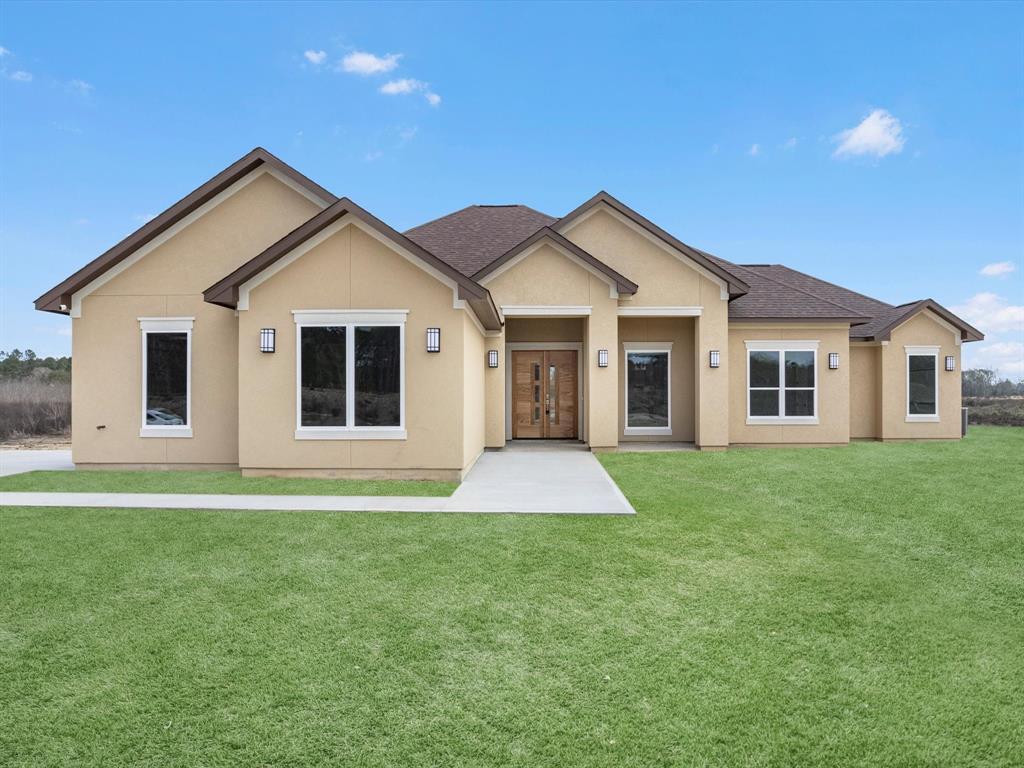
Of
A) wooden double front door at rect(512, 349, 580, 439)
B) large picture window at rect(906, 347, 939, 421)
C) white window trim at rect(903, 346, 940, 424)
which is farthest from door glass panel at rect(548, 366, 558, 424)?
large picture window at rect(906, 347, 939, 421)

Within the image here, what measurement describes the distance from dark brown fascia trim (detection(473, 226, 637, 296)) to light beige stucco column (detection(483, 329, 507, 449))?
166cm

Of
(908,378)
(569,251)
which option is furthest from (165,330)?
(908,378)

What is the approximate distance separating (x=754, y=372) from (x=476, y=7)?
546 inches

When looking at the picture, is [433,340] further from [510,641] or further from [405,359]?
[510,641]

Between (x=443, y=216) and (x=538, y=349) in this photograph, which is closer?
(x=538, y=349)

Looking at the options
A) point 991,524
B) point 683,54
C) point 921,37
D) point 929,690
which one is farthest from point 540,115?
point 929,690

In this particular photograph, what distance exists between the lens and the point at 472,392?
11.6 meters

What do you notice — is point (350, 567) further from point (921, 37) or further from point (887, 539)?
point (921, 37)

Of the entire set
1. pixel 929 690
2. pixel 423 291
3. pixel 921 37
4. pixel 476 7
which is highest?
pixel 476 7

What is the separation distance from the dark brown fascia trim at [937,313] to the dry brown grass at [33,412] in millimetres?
28168

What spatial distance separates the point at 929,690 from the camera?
3.20 metres

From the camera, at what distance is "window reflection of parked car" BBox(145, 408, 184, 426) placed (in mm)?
11508

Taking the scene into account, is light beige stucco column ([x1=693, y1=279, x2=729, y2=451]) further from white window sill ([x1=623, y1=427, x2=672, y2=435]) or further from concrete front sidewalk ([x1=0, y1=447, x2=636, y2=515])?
concrete front sidewalk ([x1=0, y1=447, x2=636, y2=515])

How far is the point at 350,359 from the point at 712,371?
910 centimetres
